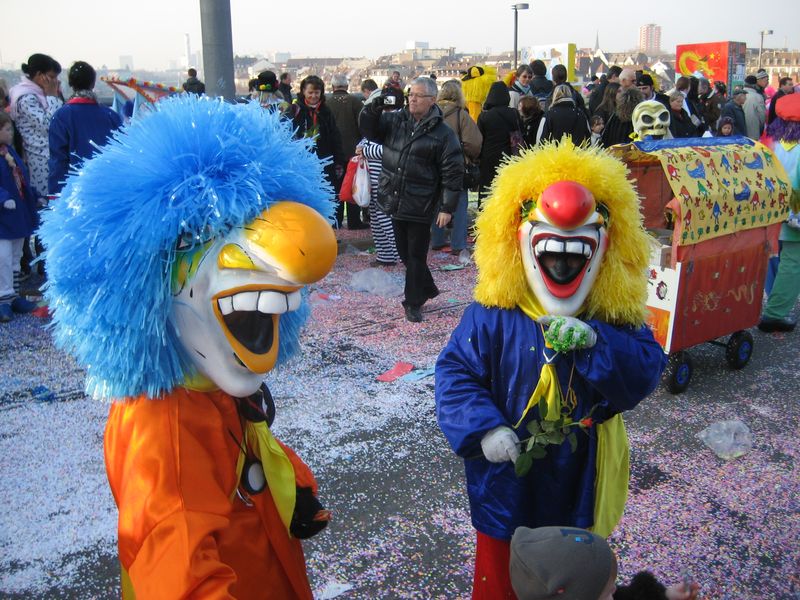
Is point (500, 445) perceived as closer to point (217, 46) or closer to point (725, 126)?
point (217, 46)

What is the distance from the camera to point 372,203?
7113 mm

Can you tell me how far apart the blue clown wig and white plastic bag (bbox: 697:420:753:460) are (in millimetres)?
2995

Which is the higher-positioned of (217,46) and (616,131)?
(217,46)

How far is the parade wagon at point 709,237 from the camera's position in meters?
3.99

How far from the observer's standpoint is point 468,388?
6.92 ft

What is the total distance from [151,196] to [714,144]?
12.1 feet

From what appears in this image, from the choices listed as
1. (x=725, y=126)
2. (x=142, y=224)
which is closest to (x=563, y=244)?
(x=142, y=224)

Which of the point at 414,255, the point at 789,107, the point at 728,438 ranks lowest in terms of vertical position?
the point at 728,438

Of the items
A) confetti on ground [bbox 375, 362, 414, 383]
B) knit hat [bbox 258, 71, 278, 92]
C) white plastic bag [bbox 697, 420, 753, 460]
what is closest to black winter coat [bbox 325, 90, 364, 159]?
knit hat [bbox 258, 71, 278, 92]

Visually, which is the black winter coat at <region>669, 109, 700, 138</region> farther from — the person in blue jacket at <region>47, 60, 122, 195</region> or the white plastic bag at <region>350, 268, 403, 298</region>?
the person in blue jacket at <region>47, 60, 122, 195</region>

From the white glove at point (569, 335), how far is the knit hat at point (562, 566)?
0.54 meters

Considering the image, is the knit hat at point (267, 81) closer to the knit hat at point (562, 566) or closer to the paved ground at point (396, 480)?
the paved ground at point (396, 480)

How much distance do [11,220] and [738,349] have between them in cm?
526

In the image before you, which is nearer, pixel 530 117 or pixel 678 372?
pixel 678 372
